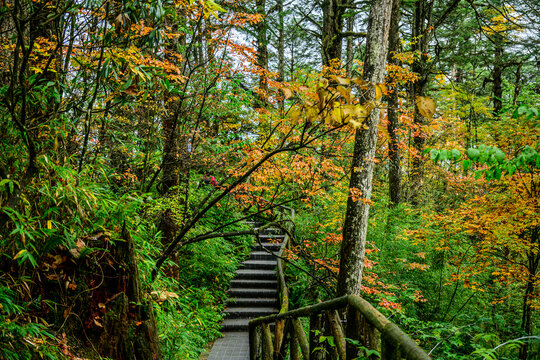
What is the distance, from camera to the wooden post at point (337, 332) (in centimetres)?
245

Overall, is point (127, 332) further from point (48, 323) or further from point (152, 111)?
point (152, 111)

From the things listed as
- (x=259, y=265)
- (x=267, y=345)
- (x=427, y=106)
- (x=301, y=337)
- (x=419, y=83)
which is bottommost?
(x=259, y=265)

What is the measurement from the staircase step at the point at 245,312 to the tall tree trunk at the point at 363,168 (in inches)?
164

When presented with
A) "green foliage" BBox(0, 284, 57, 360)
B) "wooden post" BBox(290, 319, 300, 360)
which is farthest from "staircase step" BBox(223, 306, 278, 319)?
"green foliage" BBox(0, 284, 57, 360)

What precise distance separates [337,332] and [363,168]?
10.1 feet

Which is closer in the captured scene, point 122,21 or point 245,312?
point 122,21

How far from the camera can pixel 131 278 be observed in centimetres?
315

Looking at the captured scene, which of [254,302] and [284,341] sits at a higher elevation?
[284,341]

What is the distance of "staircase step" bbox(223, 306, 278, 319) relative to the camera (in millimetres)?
8477

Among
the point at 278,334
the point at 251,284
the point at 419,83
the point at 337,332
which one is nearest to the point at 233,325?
the point at 251,284

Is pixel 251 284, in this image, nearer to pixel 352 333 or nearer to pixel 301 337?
pixel 301 337

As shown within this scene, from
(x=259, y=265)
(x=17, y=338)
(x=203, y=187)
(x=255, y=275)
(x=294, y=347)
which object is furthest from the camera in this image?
(x=203, y=187)

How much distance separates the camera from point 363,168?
5.09m

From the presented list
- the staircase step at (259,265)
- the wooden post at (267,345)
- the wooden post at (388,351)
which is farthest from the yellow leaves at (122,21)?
the staircase step at (259,265)
